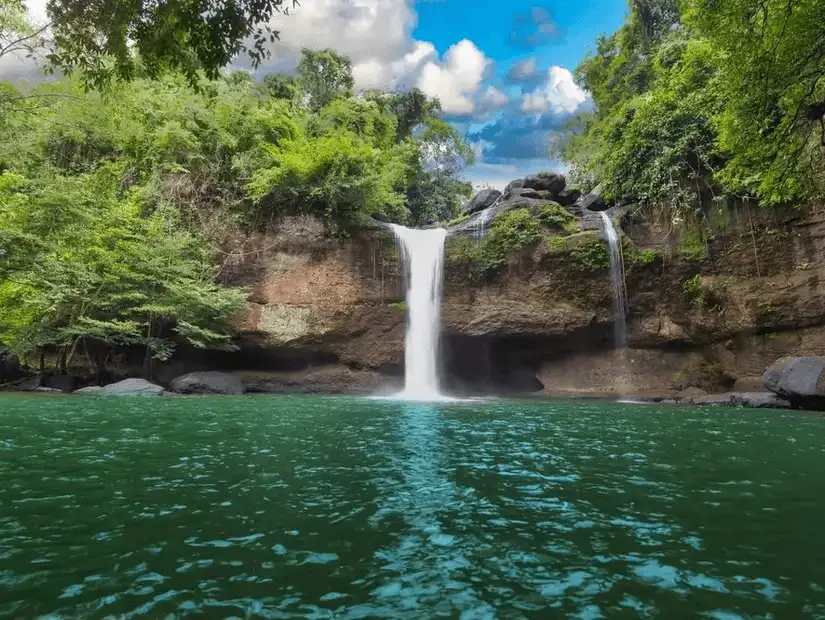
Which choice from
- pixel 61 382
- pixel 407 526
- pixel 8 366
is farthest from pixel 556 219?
pixel 8 366

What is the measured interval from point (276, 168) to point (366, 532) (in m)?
18.4

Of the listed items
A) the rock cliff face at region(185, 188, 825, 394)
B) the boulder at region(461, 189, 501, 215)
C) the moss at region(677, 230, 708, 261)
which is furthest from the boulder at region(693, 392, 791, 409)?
the boulder at region(461, 189, 501, 215)

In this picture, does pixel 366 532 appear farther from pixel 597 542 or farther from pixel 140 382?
pixel 140 382

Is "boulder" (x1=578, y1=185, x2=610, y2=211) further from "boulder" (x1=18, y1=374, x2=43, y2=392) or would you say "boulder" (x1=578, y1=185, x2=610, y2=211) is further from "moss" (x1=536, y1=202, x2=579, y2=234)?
"boulder" (x1=18, y1=374, x2=43, y2=392)

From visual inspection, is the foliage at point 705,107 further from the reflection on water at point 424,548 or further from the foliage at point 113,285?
the foliage at point 113,285

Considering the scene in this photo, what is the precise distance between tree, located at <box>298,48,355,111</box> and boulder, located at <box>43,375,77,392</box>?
20611mm

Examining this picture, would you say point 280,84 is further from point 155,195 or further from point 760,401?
point 760,401

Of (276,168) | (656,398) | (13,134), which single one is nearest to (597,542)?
(656,398)

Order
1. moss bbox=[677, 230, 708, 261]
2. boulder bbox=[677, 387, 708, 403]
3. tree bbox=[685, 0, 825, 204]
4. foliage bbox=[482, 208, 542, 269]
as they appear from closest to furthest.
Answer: tree bbox=[685, 0, 825, 204], boulder bbox=[677, 387, 708, 403], moss bbox=[677, 230, 708, 261], foliage bbox=[482, 208, 542, 269]

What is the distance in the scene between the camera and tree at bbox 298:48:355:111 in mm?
31422

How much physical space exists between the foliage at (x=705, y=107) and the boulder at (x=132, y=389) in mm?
16486

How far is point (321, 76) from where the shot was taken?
31844 millimetres

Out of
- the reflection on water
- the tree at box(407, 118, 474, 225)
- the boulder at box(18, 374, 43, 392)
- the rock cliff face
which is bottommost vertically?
the reflection on water

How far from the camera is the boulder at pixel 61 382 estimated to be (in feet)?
57.0
